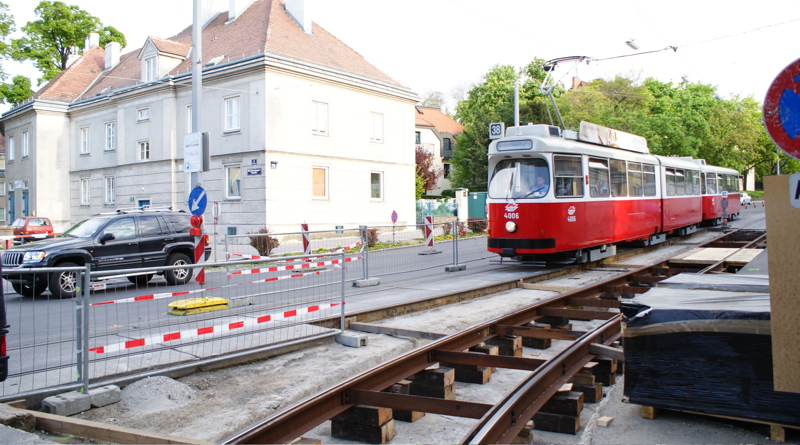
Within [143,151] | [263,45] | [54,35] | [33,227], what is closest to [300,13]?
[263,45]

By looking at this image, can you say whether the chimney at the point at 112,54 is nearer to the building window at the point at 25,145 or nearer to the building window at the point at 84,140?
the building window at the point at 84,140

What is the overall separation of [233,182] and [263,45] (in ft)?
20.5

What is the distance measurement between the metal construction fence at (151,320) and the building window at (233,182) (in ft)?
62.0

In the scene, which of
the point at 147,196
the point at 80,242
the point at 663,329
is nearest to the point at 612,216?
the point at 663,329

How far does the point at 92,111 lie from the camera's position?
35.8 m

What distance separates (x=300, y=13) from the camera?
30688mm

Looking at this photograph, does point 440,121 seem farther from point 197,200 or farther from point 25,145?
point 197,200

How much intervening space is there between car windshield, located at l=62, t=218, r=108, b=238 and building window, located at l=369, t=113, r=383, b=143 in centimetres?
1828

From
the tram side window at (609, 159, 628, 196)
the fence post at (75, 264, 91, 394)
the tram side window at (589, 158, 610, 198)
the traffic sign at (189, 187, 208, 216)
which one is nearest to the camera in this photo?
the fence post at (75, 264, 91, 394)

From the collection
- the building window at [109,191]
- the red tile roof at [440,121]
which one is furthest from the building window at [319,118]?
the red tile roof at [440,121]

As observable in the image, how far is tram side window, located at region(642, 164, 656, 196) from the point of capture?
60.8 feet

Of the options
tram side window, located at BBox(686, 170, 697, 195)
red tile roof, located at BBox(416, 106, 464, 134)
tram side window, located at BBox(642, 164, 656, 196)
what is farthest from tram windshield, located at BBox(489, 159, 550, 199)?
red tile roof, located at BBox(416, 106, 464, 134)

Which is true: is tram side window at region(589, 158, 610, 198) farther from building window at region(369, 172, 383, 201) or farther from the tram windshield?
building window at region(369, 172, 383, 201)

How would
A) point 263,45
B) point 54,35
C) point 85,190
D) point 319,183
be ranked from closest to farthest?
point 263,45
point 319,183
point 85,190
point 54,35
